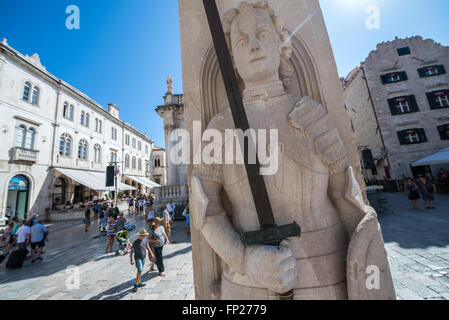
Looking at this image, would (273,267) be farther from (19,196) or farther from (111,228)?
(19,196)

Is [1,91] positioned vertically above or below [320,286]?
above

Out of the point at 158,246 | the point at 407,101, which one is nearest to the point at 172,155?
the point at 158,246

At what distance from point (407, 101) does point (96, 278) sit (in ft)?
81.9

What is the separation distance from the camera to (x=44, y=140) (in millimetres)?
16125

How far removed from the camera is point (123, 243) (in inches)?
269

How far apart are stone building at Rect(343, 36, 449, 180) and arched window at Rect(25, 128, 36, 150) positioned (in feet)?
99.0

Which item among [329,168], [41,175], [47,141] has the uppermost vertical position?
[47,141]

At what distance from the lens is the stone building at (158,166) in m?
36.8

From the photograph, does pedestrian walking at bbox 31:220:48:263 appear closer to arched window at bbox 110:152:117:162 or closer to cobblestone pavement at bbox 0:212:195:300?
cobblestone pavement at bbox 0:212:195:300

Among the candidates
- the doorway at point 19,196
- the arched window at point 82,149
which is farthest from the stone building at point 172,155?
the arched window at point 82,149

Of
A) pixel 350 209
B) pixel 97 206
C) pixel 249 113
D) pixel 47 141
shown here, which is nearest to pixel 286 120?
pixel 249 113

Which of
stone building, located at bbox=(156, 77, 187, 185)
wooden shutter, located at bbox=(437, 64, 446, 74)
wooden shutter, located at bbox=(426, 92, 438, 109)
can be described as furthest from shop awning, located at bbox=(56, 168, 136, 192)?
wooden shutter, located at bbox=(437, 64, 446, 74)

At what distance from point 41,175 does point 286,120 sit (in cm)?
2144
